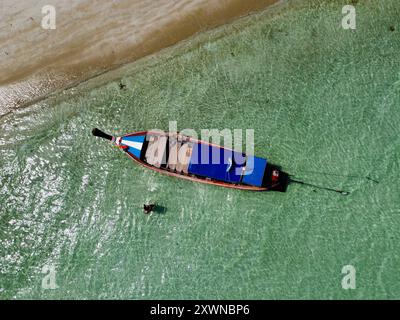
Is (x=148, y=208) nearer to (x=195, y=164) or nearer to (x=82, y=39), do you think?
(x=195, y=164)

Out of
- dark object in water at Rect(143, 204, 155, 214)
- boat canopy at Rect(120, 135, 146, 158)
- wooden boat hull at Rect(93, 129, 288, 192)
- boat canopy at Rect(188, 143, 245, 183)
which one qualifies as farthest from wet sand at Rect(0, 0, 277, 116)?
dark object in water at Rect(143, 204, 155, 214)

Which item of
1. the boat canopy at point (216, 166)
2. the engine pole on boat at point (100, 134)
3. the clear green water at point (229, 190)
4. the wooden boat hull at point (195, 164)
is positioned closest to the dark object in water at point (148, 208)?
the clear green water at point (229, 190)

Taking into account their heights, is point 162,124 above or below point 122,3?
below

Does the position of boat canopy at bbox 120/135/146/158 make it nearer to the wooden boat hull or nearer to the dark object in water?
the wooden boat hull

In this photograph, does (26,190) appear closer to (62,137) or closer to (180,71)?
(62,137)
